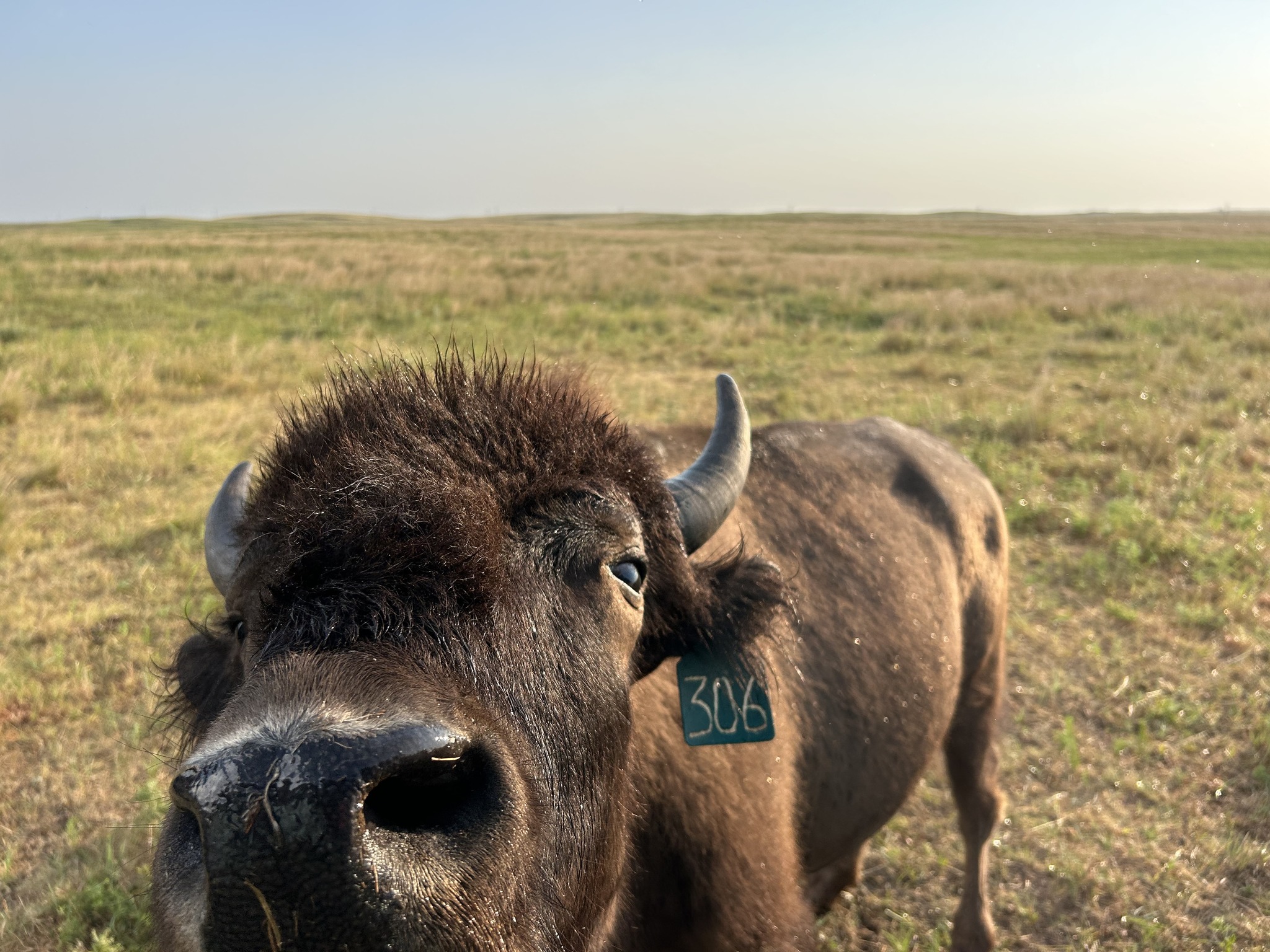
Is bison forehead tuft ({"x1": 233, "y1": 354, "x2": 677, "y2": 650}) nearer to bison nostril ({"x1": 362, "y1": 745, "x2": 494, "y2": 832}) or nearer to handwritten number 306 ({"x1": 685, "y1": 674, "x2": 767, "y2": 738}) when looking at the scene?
bison nostril ({"x1": 362, "y1": 745, "x2": 494, "y2": 832})

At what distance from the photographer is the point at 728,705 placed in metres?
2.67

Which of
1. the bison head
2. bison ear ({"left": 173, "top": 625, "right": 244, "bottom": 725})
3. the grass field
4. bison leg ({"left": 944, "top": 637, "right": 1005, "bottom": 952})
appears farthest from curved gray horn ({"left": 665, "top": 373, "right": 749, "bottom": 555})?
bison leg ({"left": 944, "top": 637, "right": 1005, "bottom": 952})

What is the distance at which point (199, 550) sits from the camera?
777 cm

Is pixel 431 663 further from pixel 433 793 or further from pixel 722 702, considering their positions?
pixel 722 702

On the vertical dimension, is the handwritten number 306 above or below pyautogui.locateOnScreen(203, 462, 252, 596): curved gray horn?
below

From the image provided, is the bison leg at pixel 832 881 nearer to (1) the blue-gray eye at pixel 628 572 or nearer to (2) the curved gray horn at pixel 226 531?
(1) the blue-gray eye at pixel 628 572

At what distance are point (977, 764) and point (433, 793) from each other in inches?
154

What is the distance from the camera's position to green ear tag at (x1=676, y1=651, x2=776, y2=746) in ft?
8.63

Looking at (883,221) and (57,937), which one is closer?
(57,937)

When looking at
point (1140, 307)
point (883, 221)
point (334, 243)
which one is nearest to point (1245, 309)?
point (1140, 307)

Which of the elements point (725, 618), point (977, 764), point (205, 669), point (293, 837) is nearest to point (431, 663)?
point (293, 837)

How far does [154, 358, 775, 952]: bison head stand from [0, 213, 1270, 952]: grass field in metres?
0.60

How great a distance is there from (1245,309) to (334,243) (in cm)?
4249

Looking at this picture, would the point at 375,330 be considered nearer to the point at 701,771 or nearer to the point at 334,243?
the point at 701,771
